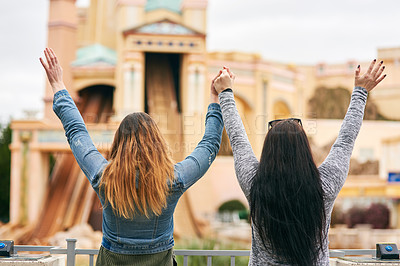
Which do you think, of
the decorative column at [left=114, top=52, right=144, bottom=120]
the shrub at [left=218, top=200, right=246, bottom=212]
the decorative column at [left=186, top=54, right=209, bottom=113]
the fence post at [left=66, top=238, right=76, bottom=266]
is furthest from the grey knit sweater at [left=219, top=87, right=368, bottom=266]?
the shrub at [left=218, top=200, right=246, bottom=212]

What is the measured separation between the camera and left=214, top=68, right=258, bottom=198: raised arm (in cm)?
206

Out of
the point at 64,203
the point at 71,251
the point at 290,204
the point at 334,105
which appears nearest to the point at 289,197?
the point at 290,204

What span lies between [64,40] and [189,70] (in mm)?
4833

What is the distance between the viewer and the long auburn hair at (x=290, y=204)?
1942 mm

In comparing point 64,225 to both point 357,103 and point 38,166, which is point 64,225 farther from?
point 357,103

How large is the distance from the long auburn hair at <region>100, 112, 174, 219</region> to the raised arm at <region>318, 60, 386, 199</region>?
0.64 metres

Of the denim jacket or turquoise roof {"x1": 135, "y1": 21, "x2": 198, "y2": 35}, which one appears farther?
turquoise roof {"x1": 135, "y1": 21, "x2": 198, "y2": 35}

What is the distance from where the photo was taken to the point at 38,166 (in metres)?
15.8

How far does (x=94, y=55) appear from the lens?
771 inches

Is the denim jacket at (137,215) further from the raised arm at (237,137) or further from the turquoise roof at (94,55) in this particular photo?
the turquoise roof at (94,55)

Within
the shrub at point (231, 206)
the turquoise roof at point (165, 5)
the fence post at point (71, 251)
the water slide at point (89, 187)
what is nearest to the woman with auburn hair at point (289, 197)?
the fence post at point (71, 251)

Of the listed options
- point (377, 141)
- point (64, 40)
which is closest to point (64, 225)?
point (64, 40)

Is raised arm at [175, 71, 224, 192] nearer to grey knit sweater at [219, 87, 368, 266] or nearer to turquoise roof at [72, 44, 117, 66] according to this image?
grey knit sweater at [219, 87, 368, 266]

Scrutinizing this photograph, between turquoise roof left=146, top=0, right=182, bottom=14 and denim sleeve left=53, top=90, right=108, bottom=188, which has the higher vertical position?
turquoise roof left=146, top=0, right=182, bottom=14
